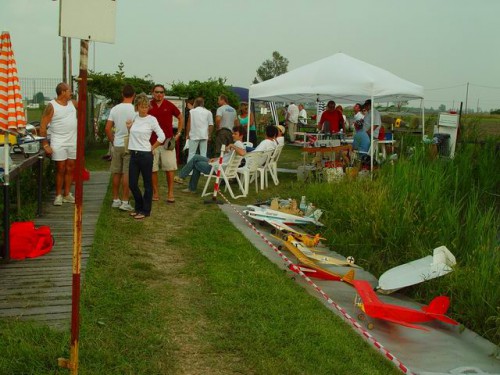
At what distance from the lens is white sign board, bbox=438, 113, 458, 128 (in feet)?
46.7

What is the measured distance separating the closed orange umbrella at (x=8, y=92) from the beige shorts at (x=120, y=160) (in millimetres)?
3186

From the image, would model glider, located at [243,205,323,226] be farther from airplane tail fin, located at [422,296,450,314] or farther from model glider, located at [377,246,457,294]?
airplane tail fin, located at [422,296,450,314]

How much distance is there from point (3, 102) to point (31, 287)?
1.70 m

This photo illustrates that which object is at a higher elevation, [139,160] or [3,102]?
[3,102]

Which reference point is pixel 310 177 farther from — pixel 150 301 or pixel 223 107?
pixel 150 301

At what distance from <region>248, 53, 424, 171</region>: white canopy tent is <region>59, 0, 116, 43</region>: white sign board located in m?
9.34

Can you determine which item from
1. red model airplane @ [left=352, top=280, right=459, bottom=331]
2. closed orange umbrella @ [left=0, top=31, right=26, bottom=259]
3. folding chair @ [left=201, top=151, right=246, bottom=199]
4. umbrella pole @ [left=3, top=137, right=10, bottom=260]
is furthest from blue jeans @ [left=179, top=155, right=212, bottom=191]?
red model airplane @ [left=352, top=280, right=459, bottom=331]

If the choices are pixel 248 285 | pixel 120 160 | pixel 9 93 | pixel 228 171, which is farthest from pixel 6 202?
pixel 228 171

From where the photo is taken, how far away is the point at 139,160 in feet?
27.1

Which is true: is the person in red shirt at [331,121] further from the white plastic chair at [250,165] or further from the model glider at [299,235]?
the model glider at [299,235]

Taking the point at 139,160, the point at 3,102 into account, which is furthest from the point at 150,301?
the point at 139,160

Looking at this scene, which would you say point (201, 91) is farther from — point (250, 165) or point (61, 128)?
point (61, 128)

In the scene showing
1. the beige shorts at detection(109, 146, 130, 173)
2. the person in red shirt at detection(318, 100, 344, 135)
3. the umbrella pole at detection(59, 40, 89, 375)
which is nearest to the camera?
the umbrella pole at detection(59, 40, 89, 375)

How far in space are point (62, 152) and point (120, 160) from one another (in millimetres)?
832
